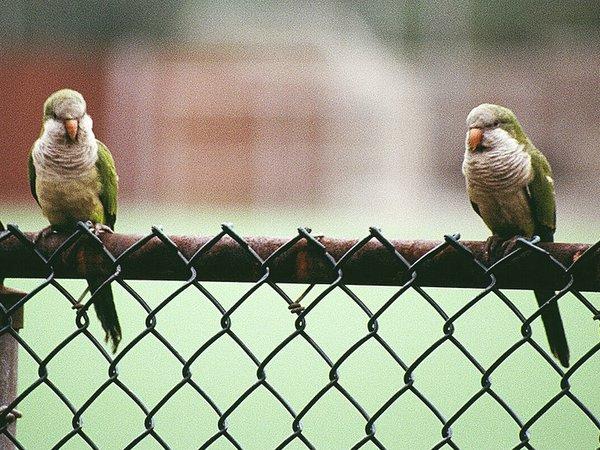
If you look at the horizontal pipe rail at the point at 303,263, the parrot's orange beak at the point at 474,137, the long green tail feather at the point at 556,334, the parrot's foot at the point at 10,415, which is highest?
the parrot's orange beak at the point at 474,137

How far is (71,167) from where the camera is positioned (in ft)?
5.27

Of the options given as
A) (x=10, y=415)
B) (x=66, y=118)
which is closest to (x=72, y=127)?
(x=66, y=118)

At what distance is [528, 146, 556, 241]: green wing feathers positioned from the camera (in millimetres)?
1426

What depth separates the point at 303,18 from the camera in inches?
282

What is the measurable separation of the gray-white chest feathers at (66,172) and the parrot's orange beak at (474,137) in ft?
2.33

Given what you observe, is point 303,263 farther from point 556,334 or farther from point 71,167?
point 71,167

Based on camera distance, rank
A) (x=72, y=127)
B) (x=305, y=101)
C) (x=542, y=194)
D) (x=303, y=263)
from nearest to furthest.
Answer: (x=303, y=263), (x=542, y=194), (x=72, y=127), (x=305, y=101)

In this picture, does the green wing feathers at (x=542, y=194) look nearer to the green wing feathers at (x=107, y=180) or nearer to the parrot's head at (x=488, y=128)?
the parrot's head at (x=488, y=128)

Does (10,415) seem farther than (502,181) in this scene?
No

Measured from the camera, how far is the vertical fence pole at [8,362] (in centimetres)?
82

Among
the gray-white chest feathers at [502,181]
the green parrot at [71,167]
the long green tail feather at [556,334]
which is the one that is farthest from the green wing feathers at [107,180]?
the long green tail feather at [556,334]

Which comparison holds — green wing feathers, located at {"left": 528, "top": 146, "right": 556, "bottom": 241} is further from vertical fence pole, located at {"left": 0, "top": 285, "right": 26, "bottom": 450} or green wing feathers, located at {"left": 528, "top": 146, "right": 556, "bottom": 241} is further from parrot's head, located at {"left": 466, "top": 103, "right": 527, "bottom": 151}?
vertical fence pole, located at {"left": 0, "top": 285, "right": 26, "bottom": 450}

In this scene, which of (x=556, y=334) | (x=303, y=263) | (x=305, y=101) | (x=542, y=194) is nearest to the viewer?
(x=303, y=263)

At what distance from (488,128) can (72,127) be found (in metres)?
0.77
